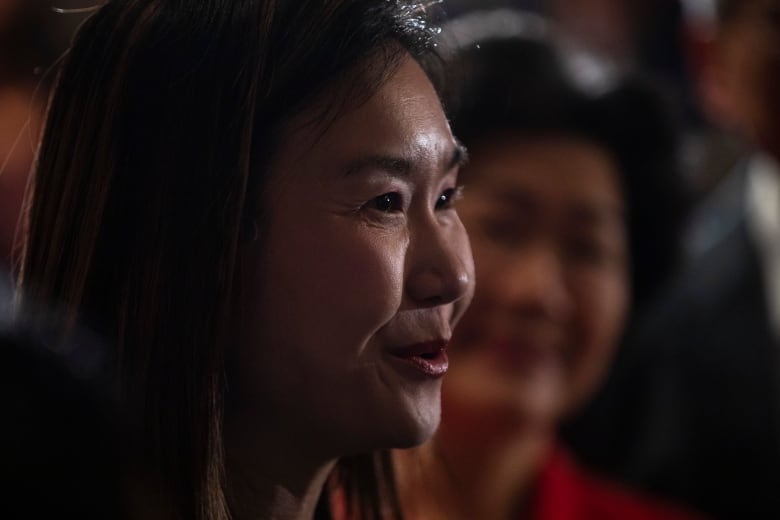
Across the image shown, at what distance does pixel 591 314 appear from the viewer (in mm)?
1404

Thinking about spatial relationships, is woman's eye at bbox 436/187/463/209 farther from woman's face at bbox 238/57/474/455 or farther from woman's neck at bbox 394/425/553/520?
woman's neck at bbox 394/425/553/520

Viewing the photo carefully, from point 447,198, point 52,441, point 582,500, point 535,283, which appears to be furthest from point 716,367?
point 52,441

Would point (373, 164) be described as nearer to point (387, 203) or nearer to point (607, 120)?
point (387, 203)

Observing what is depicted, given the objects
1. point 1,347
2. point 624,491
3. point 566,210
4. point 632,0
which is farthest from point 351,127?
point 632,0

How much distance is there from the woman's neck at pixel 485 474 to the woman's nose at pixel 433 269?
37 centimetres

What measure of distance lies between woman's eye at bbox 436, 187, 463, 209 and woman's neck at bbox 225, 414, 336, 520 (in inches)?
6.6

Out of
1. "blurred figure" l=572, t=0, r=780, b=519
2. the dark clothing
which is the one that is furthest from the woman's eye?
the dark clothing

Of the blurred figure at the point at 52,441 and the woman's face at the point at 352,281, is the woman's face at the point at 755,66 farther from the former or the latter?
the blurred figure at the point at 52,441

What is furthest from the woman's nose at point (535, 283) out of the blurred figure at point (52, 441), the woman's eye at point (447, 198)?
the blurred figure at point (52, 441)

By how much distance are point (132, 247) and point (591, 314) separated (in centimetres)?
78

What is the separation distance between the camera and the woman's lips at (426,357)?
2.43ft

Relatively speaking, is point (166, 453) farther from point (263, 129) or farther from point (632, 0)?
point (632, 0)

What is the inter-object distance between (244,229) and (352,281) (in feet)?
0.23

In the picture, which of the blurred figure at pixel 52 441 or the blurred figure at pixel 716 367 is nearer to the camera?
the blurred figure at pixel 52 441
